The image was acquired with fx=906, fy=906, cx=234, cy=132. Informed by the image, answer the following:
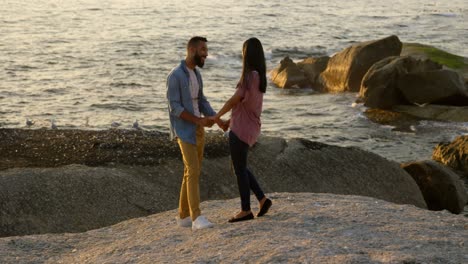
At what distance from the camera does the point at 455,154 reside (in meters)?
22.1

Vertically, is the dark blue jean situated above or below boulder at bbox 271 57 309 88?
above

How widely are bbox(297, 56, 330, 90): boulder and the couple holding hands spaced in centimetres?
2534

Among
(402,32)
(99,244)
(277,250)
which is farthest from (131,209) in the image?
(402,32)

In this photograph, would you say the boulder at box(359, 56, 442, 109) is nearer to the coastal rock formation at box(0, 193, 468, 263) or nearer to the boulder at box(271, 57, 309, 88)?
the boulder at box(271, 57, 309, 88)

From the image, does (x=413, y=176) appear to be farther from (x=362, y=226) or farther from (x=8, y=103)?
(x=8, y=103)

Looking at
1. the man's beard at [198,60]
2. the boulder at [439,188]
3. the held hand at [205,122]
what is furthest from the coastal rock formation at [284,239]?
the boulder at [439,188]

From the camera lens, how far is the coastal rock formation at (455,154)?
21.8 m

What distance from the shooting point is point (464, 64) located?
36.4m

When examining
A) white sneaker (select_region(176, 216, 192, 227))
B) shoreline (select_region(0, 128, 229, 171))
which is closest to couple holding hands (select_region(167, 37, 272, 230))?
white sneaker (select_region(176, 216, 192, 227))

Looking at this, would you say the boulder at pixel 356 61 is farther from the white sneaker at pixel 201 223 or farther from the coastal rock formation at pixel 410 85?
the white sneaker at pixel 201 223

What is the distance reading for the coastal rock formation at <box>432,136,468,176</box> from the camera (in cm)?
2177

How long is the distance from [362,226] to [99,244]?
3171 mm

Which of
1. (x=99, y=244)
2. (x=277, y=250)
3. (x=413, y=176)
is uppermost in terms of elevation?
(x=277, y=250)

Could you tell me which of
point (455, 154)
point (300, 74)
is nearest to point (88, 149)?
point (455, 154)
